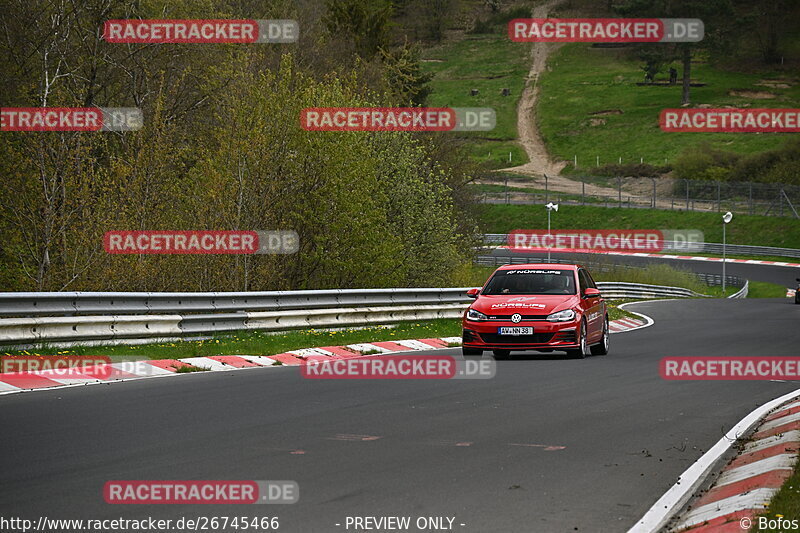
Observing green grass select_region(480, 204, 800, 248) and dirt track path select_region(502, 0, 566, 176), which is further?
dirt track path select_region(502, 0, 566, 176)

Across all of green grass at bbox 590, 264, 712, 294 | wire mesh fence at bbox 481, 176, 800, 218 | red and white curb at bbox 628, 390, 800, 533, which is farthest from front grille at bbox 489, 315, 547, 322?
wire mesh fence at bbox 481, 176, 800, 218

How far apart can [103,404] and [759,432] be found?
658cm

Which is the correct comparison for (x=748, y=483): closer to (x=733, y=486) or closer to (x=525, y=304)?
(x=733, y=486)

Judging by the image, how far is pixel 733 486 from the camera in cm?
793

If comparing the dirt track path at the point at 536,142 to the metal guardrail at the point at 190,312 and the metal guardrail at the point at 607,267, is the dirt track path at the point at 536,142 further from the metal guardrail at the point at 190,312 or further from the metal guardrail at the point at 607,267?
the metal guardrail at the point at 190,312

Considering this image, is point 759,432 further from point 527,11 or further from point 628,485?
point 527,11

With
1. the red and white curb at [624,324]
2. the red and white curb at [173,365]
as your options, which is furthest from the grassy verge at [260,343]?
the red and white curb at [624,324]

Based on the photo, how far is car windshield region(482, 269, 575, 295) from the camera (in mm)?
19875

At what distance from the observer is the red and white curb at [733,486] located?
22.1ft

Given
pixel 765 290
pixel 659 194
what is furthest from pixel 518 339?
pixel 659 194

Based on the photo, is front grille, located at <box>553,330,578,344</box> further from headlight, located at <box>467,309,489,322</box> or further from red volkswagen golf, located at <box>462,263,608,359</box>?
headlight, located at <box>467,309,489,322</box>

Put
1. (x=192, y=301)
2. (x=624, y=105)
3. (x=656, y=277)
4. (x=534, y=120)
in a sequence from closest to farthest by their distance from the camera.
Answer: (x=192, y=301) < (x=656, y=277) < (x=624, y=105) < (x=534, y=120)

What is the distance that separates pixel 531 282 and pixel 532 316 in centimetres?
164

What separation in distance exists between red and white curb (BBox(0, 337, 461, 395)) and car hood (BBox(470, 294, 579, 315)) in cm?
217
